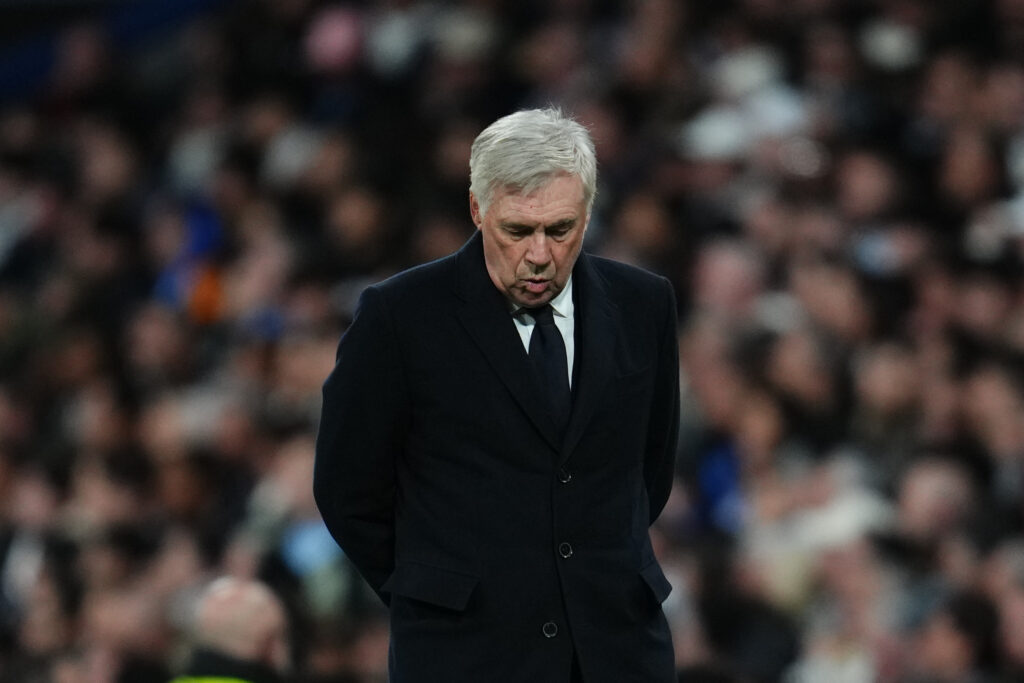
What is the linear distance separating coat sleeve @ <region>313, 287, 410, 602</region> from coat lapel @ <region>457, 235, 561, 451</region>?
0.44 ft

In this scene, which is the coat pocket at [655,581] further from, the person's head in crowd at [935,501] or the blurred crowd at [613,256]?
the person's head in crowd at [935,501]

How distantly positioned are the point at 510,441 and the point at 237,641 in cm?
149

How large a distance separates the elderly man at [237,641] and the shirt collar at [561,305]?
1.47 metres

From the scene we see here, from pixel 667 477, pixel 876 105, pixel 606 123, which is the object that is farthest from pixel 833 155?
pixel 667 477

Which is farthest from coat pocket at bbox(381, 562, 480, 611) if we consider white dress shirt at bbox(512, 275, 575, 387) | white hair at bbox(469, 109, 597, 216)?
white hair at bbox(469, 109, 597, 216)

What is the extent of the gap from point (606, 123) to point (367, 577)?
5.82 meters

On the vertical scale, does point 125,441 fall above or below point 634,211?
below

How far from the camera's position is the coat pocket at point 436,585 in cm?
295

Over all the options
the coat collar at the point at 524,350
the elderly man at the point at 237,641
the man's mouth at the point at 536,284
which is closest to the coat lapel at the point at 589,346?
the coat collar at the point at 524,350

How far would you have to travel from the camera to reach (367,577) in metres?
3.20

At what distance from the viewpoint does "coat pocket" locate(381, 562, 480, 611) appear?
2.95 metres

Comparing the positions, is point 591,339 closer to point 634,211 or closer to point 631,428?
point 631,428

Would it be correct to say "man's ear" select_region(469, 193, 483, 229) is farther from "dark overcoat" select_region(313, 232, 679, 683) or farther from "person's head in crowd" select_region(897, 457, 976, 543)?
"person's head in crowd" select_region(897, 457, 976, 543)

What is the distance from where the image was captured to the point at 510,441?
2.98 m
